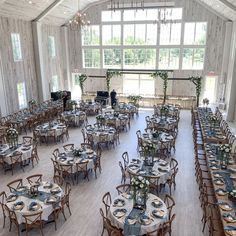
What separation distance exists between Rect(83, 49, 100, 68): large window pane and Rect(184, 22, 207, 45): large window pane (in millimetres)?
8232

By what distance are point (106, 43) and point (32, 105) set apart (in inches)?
381

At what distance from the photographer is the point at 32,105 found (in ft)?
60.5

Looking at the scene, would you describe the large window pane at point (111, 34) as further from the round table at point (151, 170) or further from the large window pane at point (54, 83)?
the round table at point (151, 170)

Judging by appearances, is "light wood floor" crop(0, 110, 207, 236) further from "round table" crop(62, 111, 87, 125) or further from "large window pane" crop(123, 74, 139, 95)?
"large window pane" crop(123, 74, 139, 95)

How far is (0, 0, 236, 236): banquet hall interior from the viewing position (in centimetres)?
719

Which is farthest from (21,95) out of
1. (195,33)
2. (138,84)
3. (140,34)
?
(195,33)

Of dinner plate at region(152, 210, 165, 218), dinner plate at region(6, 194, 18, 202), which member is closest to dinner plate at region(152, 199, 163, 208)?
dinner plate at region(152, 210, 165, 218)

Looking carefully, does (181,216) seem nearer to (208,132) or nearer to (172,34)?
(208,132)

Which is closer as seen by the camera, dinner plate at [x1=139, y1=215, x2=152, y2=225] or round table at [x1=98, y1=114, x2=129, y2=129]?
dinner plate at [x1=139, y1=215, x2=152, y2=225]

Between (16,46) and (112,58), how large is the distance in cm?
913

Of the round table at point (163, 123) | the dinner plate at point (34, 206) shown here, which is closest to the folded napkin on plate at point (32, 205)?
the dinner plate at point (34, 206)

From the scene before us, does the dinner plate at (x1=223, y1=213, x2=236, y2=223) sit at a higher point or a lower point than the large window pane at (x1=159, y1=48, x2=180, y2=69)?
lower

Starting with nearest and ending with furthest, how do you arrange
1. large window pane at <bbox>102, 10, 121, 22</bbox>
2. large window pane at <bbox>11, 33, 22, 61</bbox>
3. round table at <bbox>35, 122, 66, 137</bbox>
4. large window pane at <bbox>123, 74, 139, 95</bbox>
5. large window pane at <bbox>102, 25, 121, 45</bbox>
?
round table at <bbox>35, 122, 66, 137</bbox> < large window pane at <bbox>11, 33, 22, 61</bbox> < large window pane at <bbox>102, 10, 121, 22</bbox> < large window pane at <bbox>102, 25, 121, 45</bbox> < large window pane at <bbox>123, 74, 139, 95</bbox>

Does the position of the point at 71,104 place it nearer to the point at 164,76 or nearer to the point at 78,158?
the point at 164,76
